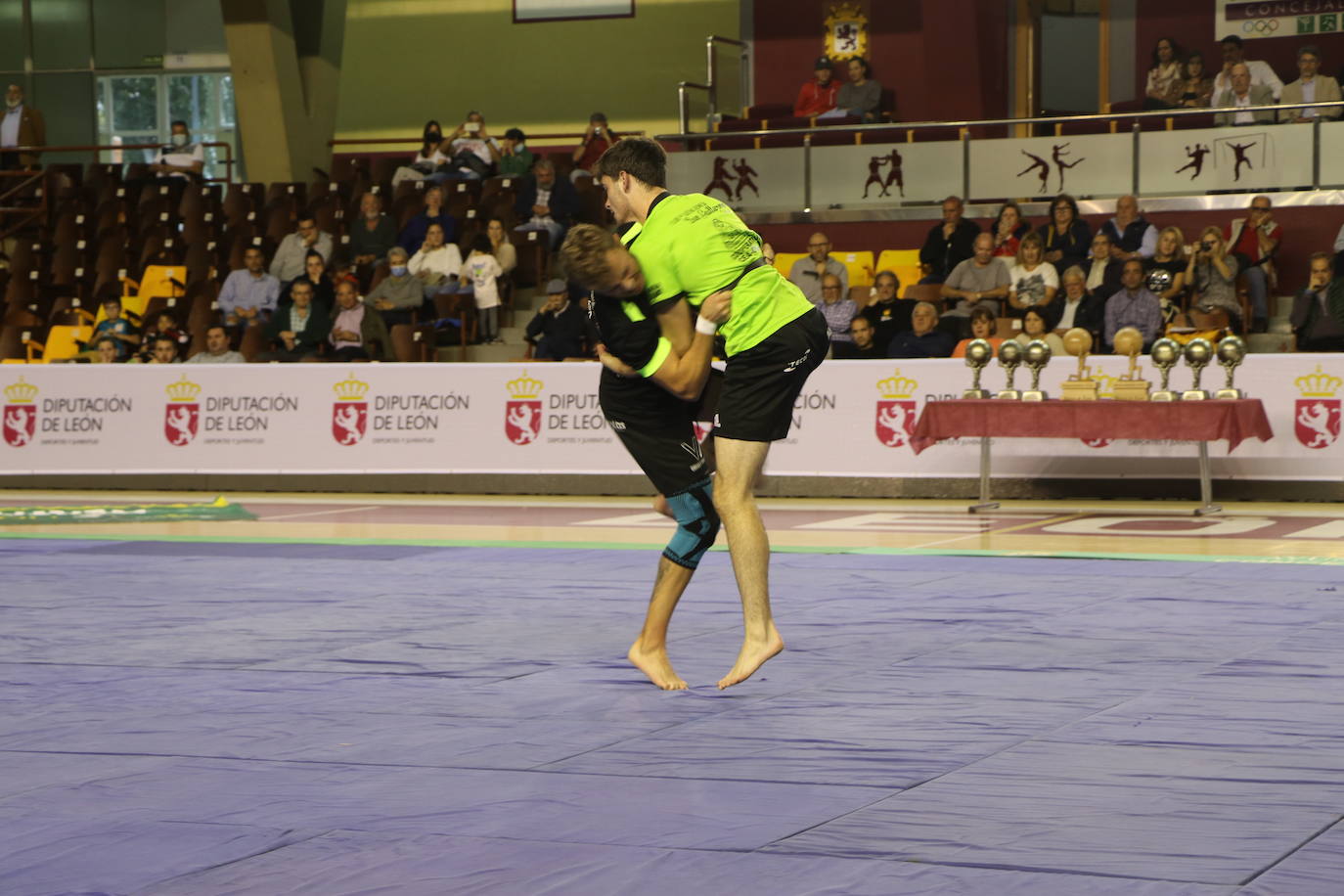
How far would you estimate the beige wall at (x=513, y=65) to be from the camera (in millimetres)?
25609

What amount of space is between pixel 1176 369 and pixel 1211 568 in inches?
188

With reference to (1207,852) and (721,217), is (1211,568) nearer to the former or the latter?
(721,217)

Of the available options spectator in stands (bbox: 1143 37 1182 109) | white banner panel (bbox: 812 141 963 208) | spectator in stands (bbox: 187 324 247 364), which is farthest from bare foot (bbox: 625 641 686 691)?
spectator in stands (bbox: 1143 37 1182 109)

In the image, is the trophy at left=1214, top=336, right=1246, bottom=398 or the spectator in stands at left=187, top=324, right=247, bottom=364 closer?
the trophy at left=1214, top=336, right=1246, bottom=398

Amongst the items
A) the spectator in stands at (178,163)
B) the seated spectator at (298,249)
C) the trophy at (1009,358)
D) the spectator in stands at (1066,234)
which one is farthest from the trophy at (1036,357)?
the spectator in stands at (178,163)

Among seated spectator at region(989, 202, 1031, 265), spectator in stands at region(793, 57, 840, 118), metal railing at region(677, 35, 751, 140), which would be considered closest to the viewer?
seated spectator at region(989, 202, 1031, 265)

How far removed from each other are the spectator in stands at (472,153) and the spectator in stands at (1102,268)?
7.81 meters

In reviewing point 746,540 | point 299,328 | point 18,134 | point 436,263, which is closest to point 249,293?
point 299,328

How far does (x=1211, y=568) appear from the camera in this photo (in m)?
9.16

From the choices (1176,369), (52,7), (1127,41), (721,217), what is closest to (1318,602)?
(721,217)

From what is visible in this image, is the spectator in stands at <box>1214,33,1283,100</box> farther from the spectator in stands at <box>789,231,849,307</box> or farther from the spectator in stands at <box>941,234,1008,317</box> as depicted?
the spectator in stands at <box>789,231,849,307</box>

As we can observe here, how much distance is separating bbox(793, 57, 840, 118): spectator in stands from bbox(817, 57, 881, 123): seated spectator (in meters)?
0.12

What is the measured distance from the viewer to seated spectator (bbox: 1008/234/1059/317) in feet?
51.6

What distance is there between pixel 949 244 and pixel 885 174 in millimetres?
2284
